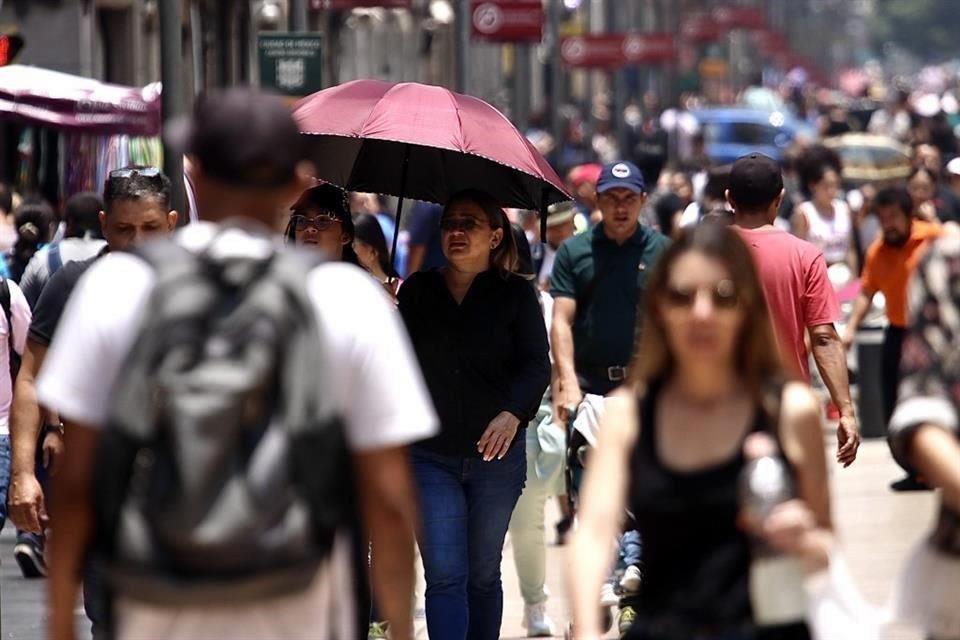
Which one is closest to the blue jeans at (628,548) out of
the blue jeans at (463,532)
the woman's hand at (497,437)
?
the blue jeans at (463,532)

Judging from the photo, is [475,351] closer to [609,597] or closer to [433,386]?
[433,386]

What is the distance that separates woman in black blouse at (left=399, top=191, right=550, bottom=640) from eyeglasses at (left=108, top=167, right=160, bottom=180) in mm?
1081

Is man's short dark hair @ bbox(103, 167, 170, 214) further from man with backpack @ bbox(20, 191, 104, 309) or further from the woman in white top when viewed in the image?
the woman in white top

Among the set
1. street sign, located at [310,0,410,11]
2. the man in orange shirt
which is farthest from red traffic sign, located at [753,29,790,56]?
the man in orange shirt

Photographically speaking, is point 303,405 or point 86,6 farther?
point 86,6

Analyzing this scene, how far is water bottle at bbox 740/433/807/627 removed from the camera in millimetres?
4266

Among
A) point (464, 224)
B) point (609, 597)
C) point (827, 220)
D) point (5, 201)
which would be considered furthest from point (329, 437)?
point (827, 220)

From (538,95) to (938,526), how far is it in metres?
53.9

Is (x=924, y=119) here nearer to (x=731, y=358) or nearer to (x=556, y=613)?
(x=556, y=613)

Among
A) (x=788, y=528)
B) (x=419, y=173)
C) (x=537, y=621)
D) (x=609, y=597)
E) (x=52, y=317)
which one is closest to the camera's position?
(x=788, y=528)

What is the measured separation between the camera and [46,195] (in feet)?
60.8

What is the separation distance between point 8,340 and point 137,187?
136 centimetres

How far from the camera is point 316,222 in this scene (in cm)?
791

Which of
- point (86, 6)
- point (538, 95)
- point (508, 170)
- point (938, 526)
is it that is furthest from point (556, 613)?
point (538, 95)
